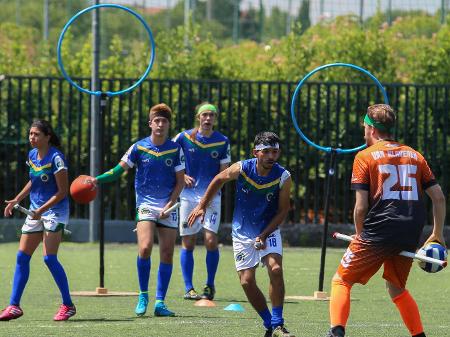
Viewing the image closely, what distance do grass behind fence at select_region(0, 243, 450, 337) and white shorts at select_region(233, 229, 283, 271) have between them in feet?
2.01

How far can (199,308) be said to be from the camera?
12984 mm

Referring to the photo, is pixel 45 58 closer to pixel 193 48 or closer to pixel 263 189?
pixel 193 48

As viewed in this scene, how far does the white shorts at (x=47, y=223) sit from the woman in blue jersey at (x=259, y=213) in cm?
195

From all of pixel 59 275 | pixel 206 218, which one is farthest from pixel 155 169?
pixel 206 218

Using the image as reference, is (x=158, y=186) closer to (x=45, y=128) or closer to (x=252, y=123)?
(x=45, y=128)

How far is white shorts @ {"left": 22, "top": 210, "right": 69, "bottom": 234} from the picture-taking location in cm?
1191

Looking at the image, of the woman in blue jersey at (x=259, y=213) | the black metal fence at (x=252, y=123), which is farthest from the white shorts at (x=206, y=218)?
the black metal fence at (x=252, y=123)

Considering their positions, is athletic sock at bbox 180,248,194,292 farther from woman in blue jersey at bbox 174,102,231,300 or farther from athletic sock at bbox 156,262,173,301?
athletic sock at bbox 156,262,173,301

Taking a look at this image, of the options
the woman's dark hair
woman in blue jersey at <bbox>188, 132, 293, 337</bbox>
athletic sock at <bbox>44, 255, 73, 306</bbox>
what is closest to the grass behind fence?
athletic sock at <bbox>44, 255, 73, 306</bbox>

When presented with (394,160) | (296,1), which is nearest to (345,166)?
(394,160)

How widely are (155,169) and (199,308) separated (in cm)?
154

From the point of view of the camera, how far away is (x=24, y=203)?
21.3m

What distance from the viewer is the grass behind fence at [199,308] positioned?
10922mm

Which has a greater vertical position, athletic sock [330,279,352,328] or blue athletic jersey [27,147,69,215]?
blue athletic jersey [27,147,69,215]
